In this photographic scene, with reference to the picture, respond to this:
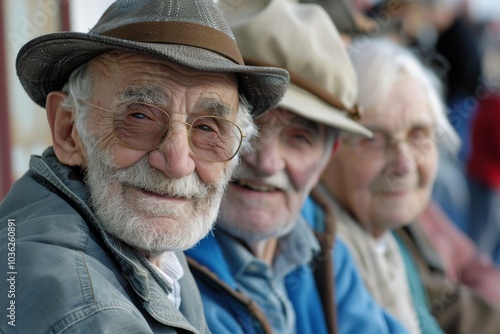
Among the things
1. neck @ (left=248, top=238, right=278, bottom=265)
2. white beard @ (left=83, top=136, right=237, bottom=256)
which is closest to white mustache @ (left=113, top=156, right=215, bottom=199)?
white beard @ (left=83, top=136, right=237, bottom=256)

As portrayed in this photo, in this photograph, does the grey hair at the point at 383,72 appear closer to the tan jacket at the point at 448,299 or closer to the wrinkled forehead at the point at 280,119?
the tan jacket at the point at 448,299

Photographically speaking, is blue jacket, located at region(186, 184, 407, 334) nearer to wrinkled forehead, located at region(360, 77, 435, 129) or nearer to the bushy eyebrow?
wrinkled forehead, located at region(360, 77, 435, 129)

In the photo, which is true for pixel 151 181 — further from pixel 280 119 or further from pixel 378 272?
pixel 378 272

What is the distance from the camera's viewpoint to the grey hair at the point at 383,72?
3.44 m

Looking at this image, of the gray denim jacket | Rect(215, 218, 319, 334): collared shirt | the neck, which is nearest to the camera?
the gray denim jacket

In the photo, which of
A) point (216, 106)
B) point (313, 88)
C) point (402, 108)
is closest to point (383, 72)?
point (402, 108)

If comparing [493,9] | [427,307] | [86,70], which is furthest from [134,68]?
[493,9]

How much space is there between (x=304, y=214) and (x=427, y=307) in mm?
838

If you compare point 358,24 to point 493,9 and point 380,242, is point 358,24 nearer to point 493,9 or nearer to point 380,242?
point 380,242

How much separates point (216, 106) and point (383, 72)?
5.44ft

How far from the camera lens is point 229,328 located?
8.18 ft

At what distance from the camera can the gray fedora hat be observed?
1826mm

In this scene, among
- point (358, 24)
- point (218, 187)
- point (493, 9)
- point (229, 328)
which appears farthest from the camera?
point (493, 9)

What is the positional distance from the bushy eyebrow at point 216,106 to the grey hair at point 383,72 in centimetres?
155
